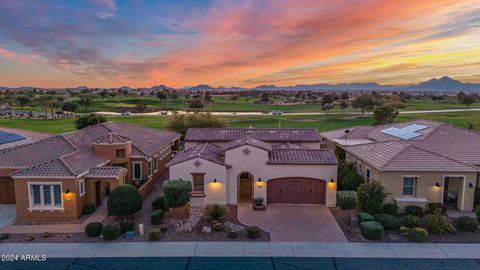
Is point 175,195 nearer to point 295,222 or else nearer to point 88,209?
point 88,209

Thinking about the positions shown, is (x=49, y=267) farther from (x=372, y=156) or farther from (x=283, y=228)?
(x=372, y=156)

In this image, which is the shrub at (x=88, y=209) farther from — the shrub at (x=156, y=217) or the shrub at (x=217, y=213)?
the shrub at (x=217, y=213)

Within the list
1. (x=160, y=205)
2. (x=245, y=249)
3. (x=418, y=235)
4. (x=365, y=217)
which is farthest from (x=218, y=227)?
(x=418, y=235)

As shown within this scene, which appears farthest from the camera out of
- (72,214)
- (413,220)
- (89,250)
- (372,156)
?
(372,156)

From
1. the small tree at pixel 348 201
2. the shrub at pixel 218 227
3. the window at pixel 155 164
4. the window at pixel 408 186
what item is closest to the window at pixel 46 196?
the shrub at pixel 218 227

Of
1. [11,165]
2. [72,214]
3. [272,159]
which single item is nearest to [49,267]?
[72,214]

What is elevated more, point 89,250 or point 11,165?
point 11,165
